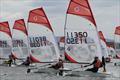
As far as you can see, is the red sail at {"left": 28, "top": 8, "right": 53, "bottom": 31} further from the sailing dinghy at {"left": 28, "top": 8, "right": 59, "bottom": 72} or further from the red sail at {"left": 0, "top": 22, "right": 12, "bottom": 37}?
the red sail at {"left": 0, "top": 22, "right": 12, "bottom": 37}

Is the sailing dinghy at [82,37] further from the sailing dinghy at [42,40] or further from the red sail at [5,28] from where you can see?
the red sail at [5,28]

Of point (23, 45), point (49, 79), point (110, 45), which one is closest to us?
point (49, 79)

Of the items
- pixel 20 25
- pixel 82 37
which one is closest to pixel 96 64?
pixel 82 37

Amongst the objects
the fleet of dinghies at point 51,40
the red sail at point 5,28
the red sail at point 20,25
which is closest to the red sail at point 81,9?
the fleet of dinghies at point 51,40

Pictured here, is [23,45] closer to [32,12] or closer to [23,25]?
[23,25]

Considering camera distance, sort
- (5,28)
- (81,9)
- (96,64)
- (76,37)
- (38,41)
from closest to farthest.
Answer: (96,64)
(81,9)
(76,37)
(38,41)
(5,28)

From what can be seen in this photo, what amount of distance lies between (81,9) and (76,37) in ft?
5.60

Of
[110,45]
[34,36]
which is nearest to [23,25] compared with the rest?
[34,36]

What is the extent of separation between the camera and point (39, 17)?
29.9 metres

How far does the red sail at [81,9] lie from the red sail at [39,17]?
5.07m

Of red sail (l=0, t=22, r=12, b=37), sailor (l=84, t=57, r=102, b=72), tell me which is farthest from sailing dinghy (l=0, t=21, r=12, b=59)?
sailor (l=84, t=57, r=102, b=72)

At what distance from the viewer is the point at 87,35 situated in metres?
24.8

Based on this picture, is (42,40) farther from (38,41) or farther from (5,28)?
(5,28)

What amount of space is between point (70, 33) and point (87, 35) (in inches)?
40.2
